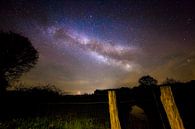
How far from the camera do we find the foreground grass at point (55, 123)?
1062 centimetres

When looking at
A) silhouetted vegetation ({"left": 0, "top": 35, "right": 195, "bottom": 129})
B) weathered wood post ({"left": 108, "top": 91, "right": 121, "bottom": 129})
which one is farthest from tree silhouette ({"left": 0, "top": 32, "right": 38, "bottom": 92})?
weathered wood post ({"left": 108, "top": 91, "right": 121, "bottom": 129})

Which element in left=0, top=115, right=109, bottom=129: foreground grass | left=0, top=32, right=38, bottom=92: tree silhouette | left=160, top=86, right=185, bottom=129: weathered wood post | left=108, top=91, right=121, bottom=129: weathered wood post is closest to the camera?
left=160, top=86, right=185, bottom=129: weathered wood post

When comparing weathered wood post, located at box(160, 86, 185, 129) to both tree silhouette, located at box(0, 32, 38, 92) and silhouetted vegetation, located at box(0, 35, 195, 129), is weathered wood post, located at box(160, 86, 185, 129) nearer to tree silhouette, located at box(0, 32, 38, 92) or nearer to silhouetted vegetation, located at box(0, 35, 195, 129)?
silhouetted vegetation, located at box(0, 35, 195, 129)

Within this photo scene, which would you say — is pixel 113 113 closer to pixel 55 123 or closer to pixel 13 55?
pixel 55 123

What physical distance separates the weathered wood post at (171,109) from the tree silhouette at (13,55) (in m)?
25.2

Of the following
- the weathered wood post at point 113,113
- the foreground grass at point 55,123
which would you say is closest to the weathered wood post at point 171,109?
the weathered wood post at point 113,113

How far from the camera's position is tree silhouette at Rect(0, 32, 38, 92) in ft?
87.8

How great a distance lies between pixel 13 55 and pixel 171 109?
90.0 feet

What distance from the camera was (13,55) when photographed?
2758 cm

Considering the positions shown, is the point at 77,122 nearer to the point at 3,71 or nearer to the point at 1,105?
the point at 1,105

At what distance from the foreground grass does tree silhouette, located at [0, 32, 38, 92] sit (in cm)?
1664

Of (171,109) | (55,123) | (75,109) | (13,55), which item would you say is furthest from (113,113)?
(13,55)

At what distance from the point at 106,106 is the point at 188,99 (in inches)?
271

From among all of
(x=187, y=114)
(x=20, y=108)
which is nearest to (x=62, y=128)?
(x=20, y=108)
